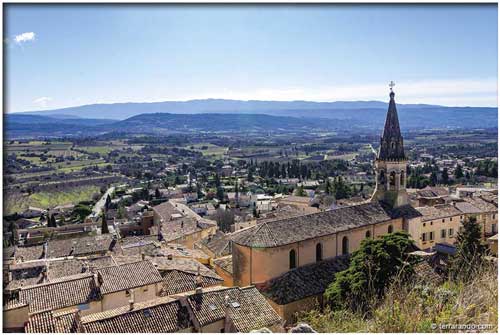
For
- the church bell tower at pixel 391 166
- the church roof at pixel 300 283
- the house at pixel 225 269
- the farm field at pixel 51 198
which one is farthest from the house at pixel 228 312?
the farm field at pixel 51 198

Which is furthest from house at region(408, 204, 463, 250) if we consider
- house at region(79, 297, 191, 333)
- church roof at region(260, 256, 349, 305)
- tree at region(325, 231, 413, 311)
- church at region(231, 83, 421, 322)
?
house at region(79, 297, 191, 333)

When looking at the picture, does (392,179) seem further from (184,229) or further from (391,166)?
(184,229)

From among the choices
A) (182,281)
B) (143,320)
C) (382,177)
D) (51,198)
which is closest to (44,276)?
(182,281)

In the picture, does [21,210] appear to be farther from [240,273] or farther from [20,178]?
[240,273]

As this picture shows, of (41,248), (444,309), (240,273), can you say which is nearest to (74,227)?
(41,248)

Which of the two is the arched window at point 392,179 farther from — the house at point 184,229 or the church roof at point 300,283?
the house at point 184,229

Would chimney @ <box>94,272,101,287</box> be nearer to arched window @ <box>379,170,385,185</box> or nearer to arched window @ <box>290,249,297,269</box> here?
arched window @ <box>290,249,297,269</box>
